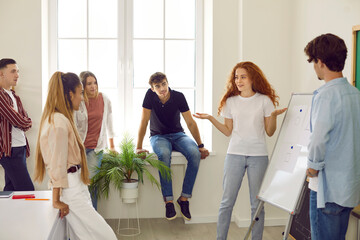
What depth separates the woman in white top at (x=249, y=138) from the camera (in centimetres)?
302

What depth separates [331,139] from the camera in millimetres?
1924

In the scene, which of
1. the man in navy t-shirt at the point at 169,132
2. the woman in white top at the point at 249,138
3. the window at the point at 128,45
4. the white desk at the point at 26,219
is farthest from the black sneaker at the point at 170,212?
the white desk at the point at 26,219

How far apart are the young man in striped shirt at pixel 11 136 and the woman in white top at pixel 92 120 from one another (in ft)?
1.59

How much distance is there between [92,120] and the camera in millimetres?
3783

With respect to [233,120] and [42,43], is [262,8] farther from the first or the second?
[42,43]

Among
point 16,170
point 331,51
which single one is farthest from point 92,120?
point 331,51

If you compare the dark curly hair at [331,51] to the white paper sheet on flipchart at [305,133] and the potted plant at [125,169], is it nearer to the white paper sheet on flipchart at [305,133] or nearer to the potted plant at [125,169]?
the white paper sheet on flipchart at [305,133]

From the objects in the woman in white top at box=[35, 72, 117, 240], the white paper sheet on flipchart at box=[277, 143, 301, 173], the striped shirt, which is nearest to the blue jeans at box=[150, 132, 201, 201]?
the white paper sheet on flipchart at box=[277, 143, 301, 173]

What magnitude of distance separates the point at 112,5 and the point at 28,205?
9.63 feet

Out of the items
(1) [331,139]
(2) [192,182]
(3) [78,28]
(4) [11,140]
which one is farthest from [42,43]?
(1) [331,139]

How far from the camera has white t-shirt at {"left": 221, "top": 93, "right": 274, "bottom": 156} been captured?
3.03 meters

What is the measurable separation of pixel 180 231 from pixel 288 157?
151 centimetres

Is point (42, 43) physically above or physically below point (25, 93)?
above

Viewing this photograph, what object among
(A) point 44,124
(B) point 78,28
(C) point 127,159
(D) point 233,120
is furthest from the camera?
(B) point 78,28
